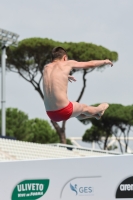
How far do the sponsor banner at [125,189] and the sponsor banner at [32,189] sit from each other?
1.49 metres

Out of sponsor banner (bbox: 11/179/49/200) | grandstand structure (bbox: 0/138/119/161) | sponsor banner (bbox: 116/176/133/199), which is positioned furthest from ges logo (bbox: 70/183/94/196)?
grandstand structure (bbox: 0/138/119/161)

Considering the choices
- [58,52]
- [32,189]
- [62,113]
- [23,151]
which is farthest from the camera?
[23,151]

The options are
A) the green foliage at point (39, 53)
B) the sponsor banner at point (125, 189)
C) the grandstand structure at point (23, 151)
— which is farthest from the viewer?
the green foliage at point (39, 53)

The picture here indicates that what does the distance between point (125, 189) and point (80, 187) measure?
0.86 metres

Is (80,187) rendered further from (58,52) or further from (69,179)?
(58,52)

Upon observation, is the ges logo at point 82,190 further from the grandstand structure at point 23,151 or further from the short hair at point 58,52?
the grandstand structure at point 23,151

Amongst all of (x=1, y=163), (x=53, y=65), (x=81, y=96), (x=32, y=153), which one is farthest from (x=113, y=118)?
(x=53, y=65)

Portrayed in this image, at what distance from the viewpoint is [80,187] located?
10.7 meters

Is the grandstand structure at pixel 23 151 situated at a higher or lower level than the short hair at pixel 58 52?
lower

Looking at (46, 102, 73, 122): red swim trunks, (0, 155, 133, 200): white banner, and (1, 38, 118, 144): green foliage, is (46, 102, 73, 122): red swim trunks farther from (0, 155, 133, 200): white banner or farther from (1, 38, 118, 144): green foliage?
(1, 38, 118, 144): green foliage

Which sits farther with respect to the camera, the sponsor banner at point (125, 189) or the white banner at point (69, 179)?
the white banner at point (69, 179)

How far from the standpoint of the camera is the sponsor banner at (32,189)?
36.8ft

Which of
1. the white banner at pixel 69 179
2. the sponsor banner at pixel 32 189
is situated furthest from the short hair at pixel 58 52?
the sponsor banner at pixel 32 189

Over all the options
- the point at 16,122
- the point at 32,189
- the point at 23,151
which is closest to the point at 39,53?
the point at 16,122
